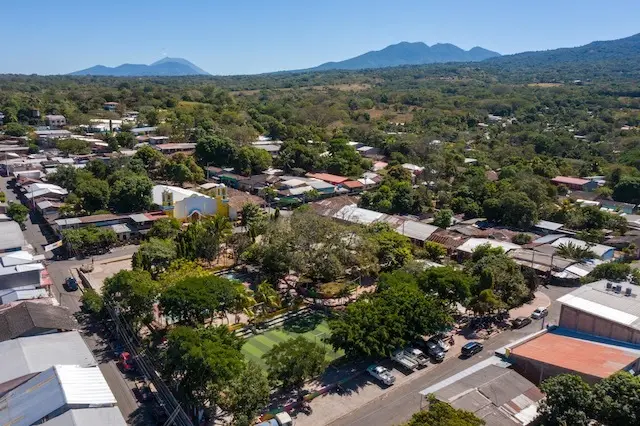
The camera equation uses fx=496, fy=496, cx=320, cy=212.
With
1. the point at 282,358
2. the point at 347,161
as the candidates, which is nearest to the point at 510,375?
the point at 282,358

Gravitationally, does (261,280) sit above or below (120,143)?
below

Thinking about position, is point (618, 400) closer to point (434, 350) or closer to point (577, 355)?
point (577, 355)

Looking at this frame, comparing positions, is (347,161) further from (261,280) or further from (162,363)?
(162,363)

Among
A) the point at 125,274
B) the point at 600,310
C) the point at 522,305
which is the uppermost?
the point at 125,274

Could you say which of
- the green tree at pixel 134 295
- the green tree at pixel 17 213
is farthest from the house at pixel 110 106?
the green tree at pixel 134 295

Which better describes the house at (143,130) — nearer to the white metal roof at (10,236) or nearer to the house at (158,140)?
the house at (158,140)

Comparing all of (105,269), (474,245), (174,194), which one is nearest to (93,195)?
(174,194)

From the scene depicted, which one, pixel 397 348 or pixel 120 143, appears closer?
pixel 397 348
